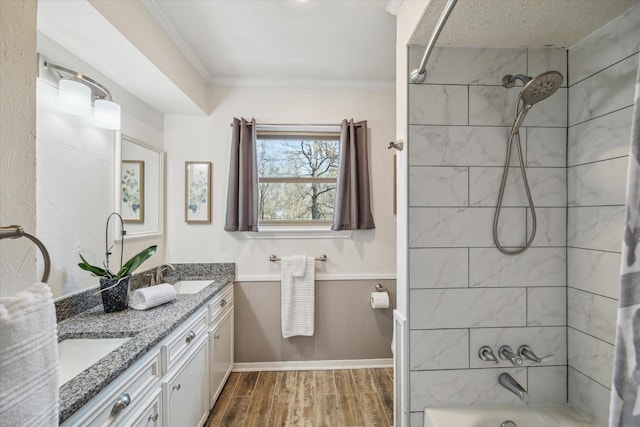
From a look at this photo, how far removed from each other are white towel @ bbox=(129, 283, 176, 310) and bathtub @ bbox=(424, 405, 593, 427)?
1.47 metres

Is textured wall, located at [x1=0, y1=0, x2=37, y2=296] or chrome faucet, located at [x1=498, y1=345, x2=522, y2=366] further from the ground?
textured wall, located at [x1=0, y1=0, x2=37, y2=296]

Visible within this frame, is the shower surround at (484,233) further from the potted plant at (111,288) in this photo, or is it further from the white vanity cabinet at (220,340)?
the potted plant at (111,288)

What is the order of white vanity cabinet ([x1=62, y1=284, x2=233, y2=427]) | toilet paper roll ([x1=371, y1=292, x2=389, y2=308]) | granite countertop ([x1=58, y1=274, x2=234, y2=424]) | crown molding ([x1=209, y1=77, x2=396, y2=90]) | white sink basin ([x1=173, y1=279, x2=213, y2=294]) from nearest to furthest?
1. granite countertop ([x1=58, y1=274, x2=234, y2=424])
2. white vanity cabinet ([x1=62, y1=284, x2=233, y2=427])
3. white sink basin ([x1=173, y1=279, x2=213, y2=294])
4. toilet paper roll ([x1=371, y1=292, x2=389, y2=308])
5. crown molding ([x1=209, y1=77, x2=396, y2=90])

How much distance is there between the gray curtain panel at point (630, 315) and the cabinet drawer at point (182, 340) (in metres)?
1.44

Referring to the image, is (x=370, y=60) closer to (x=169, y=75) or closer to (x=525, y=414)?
(x=169, y=75)

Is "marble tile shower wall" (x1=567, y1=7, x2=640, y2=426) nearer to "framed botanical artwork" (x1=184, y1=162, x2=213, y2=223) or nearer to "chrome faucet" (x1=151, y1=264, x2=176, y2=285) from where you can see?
"framed botanical artwork" (x1=184, y1=162, x2=213, y2=223)

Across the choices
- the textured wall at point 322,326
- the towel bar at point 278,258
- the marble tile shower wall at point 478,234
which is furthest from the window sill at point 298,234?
the marble tile shower wall at point 478,234

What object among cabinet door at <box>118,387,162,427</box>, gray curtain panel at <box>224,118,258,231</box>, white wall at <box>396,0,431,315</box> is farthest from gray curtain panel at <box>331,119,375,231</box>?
cabinet door at <box>118,387,162,427</box>

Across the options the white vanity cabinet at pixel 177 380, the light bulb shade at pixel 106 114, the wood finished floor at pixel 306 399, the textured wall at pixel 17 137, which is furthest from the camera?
the wood finished floor at pixel 306 399

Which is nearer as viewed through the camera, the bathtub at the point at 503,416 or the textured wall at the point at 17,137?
the textured wall at the point at 17,137

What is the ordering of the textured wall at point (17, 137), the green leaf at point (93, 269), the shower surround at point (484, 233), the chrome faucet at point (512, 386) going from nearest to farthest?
the textured wall at point (17, 137)
the chrome faucet at point (512, 386)
the shower surround at point (484, 233)
the green leaf at point (93, 269)

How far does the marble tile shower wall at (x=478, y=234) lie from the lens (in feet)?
3.84

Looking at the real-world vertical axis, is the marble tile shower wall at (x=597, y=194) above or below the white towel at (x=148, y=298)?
above

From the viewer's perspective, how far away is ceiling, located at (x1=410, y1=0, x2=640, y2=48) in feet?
3.11
